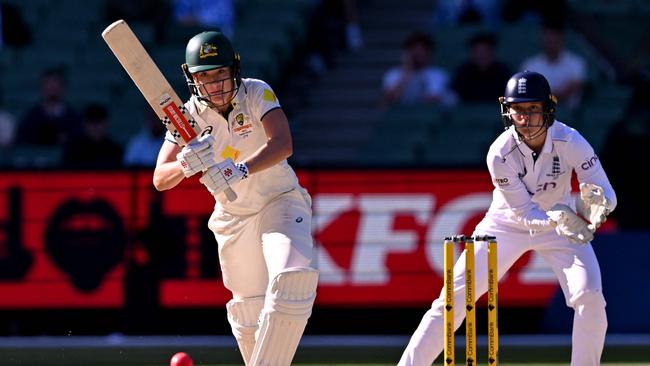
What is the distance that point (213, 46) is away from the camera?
664cm

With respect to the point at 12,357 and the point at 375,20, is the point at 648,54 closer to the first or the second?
the point at 375,20

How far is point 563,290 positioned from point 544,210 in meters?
0.41

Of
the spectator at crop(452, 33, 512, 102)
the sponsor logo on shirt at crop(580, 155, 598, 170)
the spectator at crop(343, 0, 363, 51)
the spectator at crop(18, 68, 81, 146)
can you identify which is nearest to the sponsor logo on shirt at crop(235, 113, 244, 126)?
the sponsor logo on shirt at crop(580, 155, 598, 170)

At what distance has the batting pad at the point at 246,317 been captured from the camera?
22.9ft

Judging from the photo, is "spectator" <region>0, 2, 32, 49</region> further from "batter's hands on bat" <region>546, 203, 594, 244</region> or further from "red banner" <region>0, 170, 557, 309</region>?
"batter's hands on bat" <region>546, 203, 594, 244</region>

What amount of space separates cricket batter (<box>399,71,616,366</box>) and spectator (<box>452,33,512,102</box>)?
4483 mm

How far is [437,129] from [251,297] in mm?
4811

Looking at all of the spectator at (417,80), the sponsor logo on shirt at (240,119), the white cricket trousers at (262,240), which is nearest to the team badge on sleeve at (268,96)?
the sponsor logo on shirt at (240,119)

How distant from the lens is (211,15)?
13492 mm

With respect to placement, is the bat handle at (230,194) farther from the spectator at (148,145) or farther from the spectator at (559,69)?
the spectator at (559,69)

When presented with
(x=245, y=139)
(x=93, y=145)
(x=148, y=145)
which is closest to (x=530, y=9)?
(x=148, y=145)

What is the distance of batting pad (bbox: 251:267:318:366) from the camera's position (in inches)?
256

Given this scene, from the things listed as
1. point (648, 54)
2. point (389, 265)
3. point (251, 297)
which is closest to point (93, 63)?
point (389, 265)

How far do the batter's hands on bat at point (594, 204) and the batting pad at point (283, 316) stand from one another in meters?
1.34
